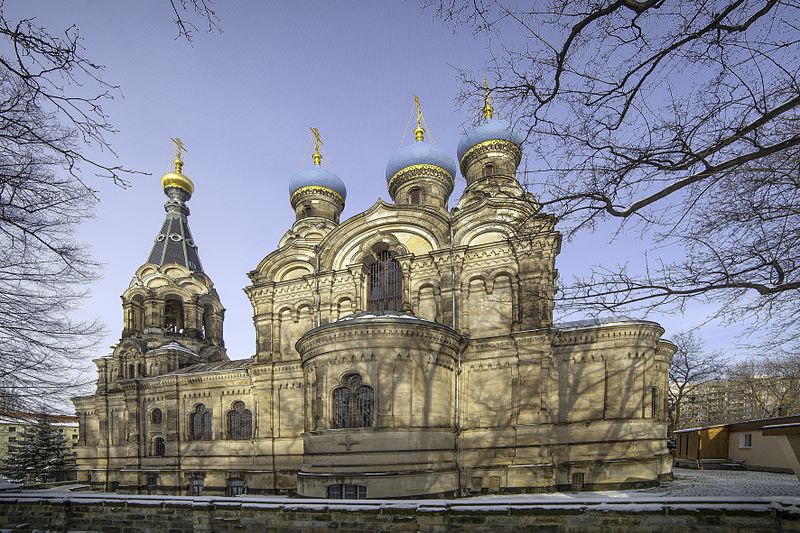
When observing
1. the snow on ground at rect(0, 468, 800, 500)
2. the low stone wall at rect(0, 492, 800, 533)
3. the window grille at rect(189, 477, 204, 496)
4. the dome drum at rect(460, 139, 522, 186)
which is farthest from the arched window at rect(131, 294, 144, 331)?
the dome drum at rect(460, 139, 522, 186)

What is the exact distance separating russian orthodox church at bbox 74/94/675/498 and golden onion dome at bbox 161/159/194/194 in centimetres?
1071

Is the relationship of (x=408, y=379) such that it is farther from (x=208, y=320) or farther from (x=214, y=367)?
(x=208, y=320)

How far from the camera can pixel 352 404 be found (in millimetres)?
14672

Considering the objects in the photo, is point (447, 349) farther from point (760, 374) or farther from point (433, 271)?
point (760, 374)

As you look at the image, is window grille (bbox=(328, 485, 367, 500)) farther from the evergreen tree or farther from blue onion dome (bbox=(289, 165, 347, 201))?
the evergreen tree

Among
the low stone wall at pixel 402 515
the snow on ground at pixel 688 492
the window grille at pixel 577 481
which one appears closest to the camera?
the low stone wall at pixel 402 515

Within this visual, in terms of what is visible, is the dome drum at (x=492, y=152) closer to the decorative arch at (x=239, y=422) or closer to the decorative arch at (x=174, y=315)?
the decorative arch at (x=239, y=422)

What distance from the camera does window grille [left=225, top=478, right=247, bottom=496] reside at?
66.5 feet

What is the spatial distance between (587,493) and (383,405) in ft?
23.8

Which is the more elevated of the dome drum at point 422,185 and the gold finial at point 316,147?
the gold finial at point 316,147

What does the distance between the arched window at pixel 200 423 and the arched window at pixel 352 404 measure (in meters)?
10.8

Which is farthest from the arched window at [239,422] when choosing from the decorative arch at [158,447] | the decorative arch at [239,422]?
the decorative arch at [158,447]

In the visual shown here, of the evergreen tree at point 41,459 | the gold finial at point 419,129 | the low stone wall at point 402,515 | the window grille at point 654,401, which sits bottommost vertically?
the evergreen tree at point 41,459

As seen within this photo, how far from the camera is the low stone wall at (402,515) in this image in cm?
865
